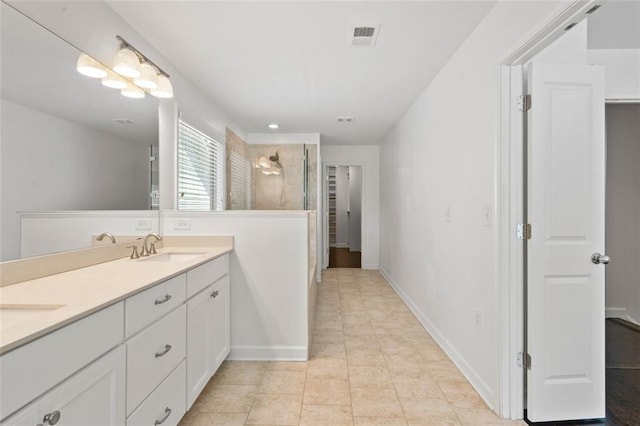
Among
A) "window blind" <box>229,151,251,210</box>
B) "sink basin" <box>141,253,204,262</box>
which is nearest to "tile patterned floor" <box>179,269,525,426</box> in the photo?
"sink basin" <box>141,253,204,262</box>

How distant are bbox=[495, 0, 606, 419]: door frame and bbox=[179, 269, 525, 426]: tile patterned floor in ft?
0.76

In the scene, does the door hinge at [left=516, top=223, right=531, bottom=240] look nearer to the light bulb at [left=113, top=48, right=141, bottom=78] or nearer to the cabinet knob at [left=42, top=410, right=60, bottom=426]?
the cabinet knob at [left=42, top=410, right=60, bottom=426]

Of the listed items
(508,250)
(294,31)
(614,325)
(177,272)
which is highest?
(294,31)

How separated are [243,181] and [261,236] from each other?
2501 mm

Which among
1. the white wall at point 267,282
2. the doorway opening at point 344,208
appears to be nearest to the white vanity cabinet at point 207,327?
the white wall at point 267,282

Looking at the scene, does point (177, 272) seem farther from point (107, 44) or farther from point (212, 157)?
point (212, 157)

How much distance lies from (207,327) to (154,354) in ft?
1.97

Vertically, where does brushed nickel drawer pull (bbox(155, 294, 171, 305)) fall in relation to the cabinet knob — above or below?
above

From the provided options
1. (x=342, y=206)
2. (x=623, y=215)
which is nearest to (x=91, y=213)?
(x=623, y=215)

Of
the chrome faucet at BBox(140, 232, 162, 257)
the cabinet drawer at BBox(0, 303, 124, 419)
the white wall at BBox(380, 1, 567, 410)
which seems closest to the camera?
the cabinet drawer at BBox(0, 303, 124, 419)

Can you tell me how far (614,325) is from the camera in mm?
2969

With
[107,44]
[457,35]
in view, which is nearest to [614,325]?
[457,35]

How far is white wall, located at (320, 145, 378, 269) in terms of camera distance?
597 cm

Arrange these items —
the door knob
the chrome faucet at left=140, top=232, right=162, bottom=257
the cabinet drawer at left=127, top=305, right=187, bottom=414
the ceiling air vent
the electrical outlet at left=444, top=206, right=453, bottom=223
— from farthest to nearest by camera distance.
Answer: the electrical outlet at left=444, top=206, right=453, bottom=223 → the chrome faucet at left=140, top=232, right=162, bottom=257 → the ceiling air vent → the door knob → the cabinet drawer at left=127, top=305, right=187, bottom=414
